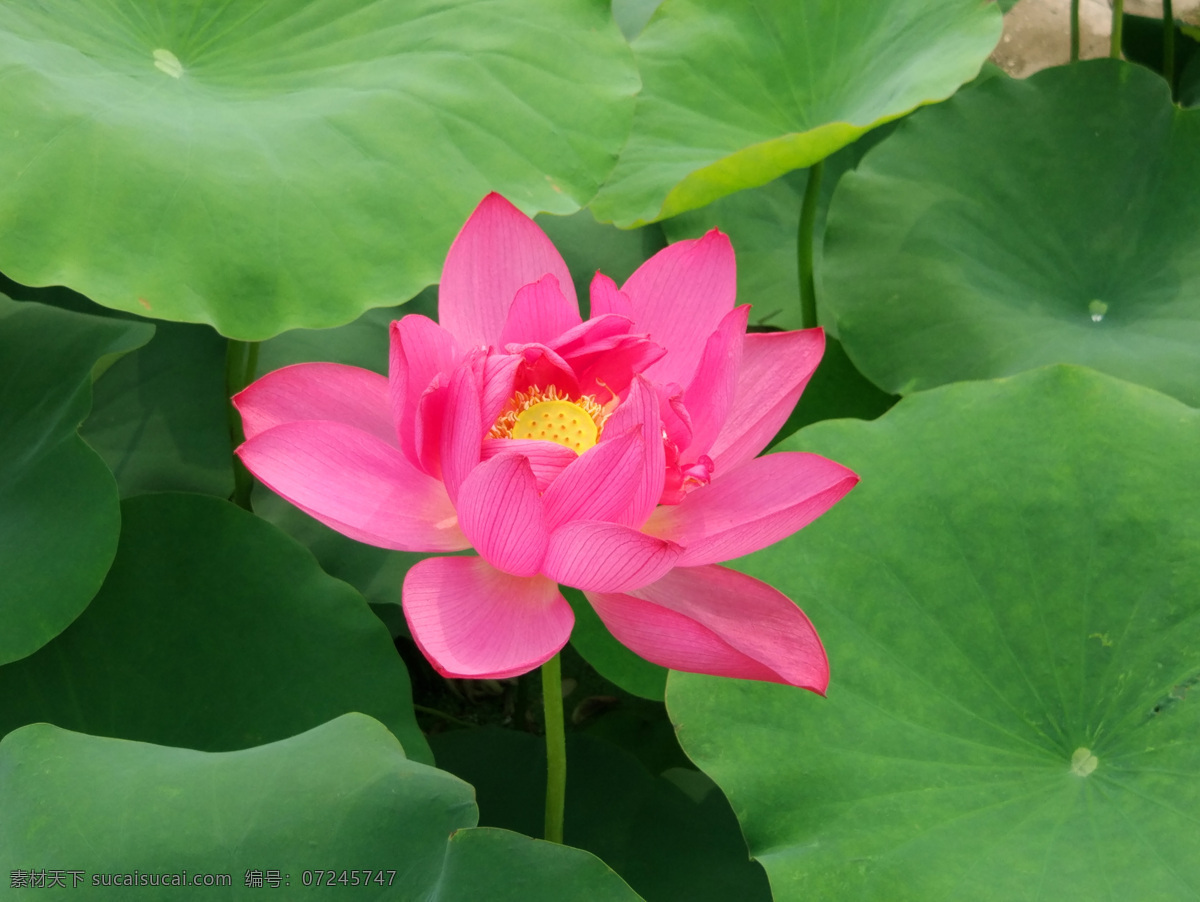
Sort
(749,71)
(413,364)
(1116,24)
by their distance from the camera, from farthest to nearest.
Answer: (1116,24), (749,71), (413,364)

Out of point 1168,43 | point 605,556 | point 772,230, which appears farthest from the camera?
point 1168,43

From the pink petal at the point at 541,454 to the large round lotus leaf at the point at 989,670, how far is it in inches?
9.4

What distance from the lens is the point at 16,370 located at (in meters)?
1.02

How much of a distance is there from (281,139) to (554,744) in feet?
1.85

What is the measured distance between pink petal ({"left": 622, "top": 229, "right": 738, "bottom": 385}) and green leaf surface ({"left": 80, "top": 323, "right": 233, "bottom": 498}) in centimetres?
54

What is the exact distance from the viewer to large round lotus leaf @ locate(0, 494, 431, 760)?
2.86 feet

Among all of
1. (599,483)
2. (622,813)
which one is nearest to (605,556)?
(599,483)

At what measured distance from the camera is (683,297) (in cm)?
79

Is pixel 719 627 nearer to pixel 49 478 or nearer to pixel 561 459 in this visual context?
pixel 561 459

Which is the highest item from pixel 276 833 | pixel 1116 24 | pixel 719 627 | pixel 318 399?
pixel 1116 24

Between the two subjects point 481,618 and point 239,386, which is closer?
point 481,618

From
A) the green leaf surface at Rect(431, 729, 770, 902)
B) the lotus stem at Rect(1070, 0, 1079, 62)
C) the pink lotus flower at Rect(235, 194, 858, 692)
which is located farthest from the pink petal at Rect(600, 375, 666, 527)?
the lotus stem at Rect(1070, 0, 1079, 62)

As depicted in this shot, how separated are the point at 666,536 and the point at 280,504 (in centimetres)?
51

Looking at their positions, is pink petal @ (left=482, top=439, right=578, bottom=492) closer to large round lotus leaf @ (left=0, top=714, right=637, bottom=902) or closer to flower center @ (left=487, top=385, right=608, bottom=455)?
flower center @ (left=487, top=385, right=608, bottom=455)
